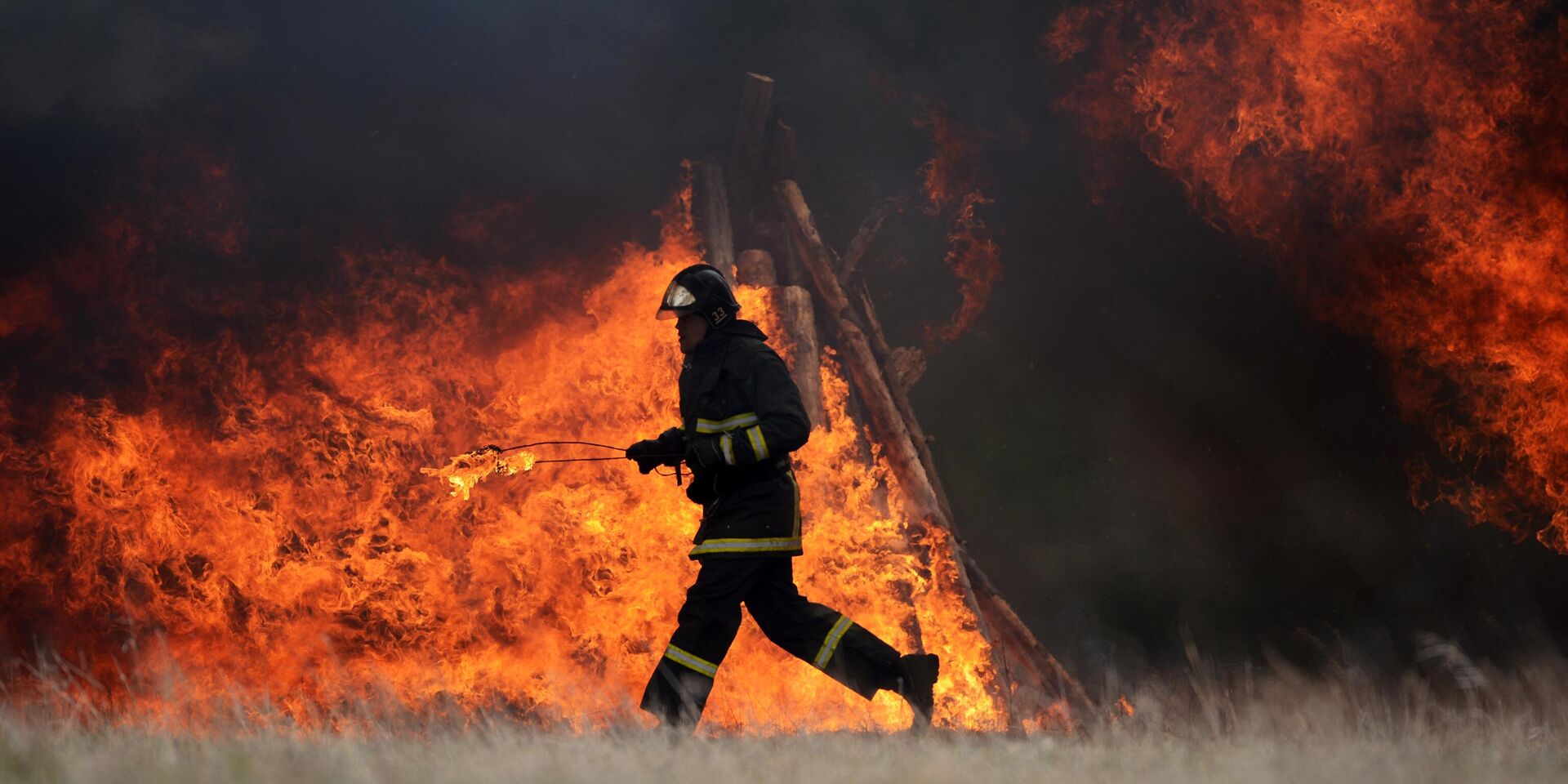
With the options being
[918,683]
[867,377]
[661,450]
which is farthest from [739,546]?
[867,377]

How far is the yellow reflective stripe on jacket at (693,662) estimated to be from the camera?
12.0ft

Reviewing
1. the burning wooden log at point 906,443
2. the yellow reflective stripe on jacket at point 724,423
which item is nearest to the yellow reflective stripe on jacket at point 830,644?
the yellow reflective stripe on jacket at point 724,423

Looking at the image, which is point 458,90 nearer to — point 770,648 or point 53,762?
point 770,648

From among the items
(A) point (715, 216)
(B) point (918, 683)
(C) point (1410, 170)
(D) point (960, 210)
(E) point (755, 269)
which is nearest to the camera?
(B) point (918, 683)

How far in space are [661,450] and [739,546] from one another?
0.56m

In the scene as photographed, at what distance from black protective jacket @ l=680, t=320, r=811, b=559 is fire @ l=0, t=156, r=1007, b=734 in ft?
7.22

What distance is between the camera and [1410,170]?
7086 millimetres

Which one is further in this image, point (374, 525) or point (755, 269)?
point (755, 269)

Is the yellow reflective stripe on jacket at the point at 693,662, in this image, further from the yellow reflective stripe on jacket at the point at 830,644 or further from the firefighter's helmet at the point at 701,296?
the firefighter's helmet at the point at 701,296

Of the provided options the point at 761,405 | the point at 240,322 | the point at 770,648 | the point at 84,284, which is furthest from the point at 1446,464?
the point at 84,284

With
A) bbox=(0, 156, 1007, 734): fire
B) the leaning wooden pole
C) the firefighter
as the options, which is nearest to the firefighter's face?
the firefighter

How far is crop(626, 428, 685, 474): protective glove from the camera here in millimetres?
4160

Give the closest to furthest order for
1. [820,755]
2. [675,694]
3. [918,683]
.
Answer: [820,755], [675,694], [918,683]

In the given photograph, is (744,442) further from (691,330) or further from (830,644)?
(830,644)
